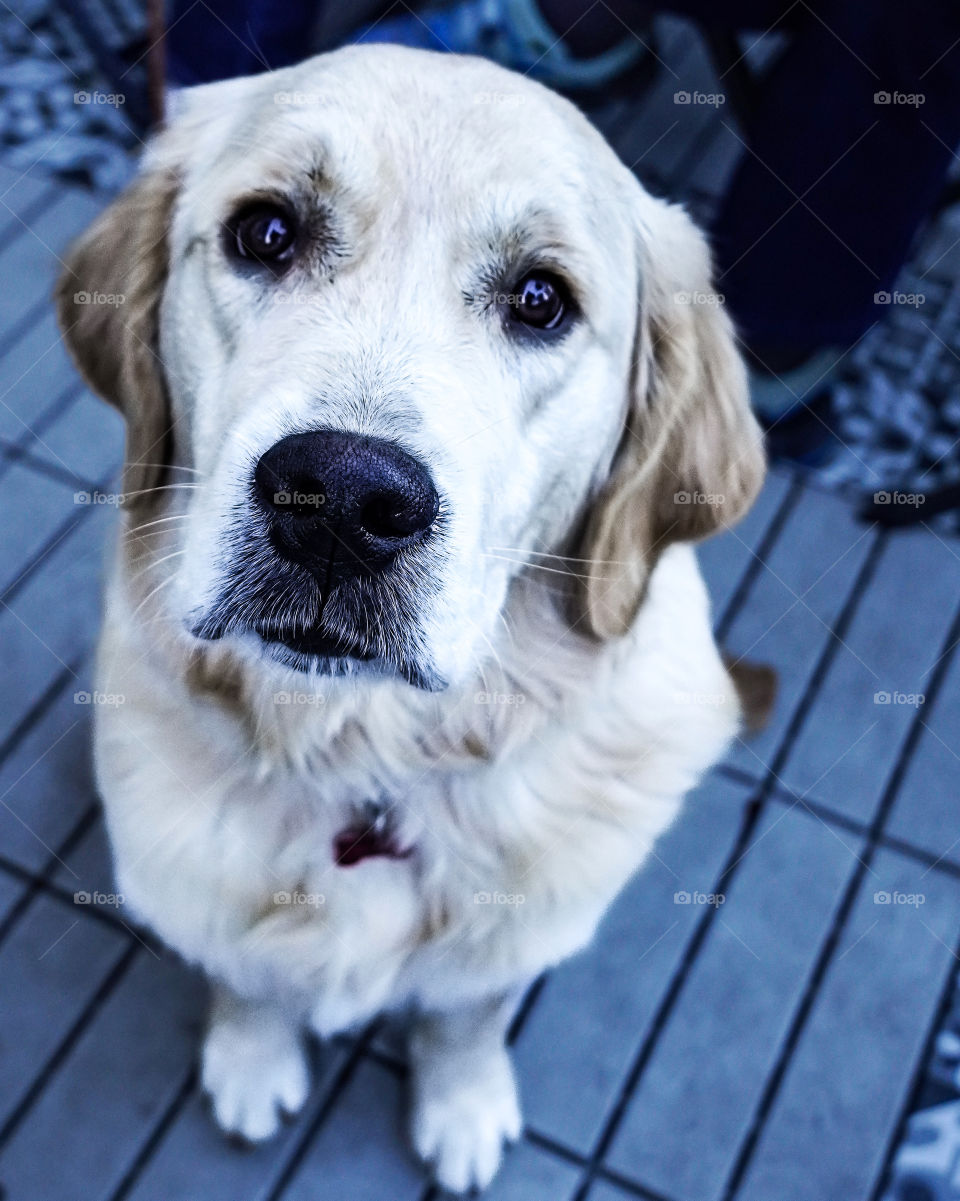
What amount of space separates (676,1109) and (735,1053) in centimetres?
15

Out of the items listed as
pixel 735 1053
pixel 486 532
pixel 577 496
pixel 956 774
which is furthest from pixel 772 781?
pixel 486 532

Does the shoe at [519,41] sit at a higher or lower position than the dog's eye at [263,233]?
lower

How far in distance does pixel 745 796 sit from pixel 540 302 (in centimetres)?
125

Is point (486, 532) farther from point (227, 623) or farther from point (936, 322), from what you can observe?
point (936, 322)

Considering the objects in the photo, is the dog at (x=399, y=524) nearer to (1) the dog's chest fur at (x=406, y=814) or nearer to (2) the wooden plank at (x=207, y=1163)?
(1) the dog's chest fur at (x=406, y=814)

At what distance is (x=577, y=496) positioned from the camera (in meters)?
1.34

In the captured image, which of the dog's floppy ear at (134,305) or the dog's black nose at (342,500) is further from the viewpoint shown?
the dog's floppy ear at (134,305)

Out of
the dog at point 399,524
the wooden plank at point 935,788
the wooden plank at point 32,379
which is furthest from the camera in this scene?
the wooden plank at point 32,379

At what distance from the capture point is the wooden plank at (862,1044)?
5.98 feet

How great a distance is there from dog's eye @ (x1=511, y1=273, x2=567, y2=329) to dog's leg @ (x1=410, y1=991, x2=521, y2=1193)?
1.07m

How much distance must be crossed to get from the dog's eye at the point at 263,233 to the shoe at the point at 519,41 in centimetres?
197

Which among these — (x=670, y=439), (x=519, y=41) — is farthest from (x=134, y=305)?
(x=519, y=41)

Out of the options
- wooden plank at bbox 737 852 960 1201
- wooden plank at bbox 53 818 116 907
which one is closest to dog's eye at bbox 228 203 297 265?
wooden plank at bbox 53 818 116 907

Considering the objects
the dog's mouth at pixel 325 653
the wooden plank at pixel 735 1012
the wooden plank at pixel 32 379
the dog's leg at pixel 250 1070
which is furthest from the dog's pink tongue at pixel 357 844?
the wooden plank at pixel 32 379
